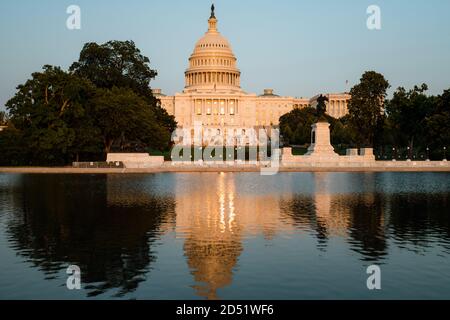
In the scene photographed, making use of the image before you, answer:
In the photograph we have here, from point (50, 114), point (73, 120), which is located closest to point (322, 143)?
point (73, 120)

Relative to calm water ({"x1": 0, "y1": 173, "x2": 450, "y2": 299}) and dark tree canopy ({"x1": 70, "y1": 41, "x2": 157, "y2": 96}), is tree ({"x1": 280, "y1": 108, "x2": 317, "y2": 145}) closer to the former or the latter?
dark tree canopy ({"x1": 70, "y1": 41, "x2": 157, "y2": 96})

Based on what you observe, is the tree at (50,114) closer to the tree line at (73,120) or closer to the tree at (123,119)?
the tree line at (73,120)

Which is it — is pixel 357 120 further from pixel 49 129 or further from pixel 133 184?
pixel 133 184

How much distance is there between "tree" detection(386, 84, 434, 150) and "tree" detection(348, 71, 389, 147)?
10.5 ft

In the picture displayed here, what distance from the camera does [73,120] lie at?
64.1 metres

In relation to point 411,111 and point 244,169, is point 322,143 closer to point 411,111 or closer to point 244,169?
point 244,169

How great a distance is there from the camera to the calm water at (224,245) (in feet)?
41.9

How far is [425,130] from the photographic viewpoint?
247 ft

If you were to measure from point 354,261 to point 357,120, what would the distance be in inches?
2719

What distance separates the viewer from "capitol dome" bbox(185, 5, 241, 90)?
17075 centimetres

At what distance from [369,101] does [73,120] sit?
43234 millimetres

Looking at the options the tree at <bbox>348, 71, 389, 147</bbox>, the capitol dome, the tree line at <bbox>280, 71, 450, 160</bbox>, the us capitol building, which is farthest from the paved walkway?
the capitol dome

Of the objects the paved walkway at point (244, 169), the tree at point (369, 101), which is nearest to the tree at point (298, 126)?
the tree at point (369, 101)

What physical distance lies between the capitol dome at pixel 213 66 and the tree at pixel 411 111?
302 feet
